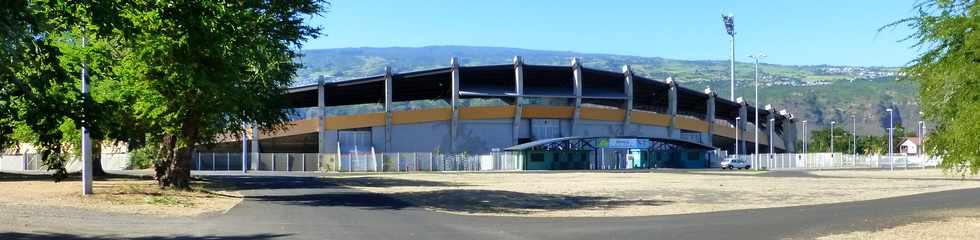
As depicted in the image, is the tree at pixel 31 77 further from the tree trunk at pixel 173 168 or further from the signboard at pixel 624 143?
the signboard at pixel 624 143

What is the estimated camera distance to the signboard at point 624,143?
8944 cm

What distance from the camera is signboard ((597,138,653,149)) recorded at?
3521 inches

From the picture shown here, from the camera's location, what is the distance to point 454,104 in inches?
3447

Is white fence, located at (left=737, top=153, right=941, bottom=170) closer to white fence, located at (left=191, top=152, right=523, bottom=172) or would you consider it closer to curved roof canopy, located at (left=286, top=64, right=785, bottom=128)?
curved roof canopy, located at (left=286, top=64, right=785, bottom=128)

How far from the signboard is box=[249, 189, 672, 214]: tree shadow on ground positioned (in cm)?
5844

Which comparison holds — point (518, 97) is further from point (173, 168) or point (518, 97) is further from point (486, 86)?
point (173, 168)

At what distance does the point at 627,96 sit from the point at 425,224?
7938 cm

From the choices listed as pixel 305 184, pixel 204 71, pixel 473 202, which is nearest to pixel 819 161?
pixel 305 184

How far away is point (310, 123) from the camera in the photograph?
280 ft

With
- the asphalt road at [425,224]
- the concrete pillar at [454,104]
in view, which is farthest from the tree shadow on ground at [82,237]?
the concrete pillar at [454,104]

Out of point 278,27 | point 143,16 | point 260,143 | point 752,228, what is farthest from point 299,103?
point 752,228

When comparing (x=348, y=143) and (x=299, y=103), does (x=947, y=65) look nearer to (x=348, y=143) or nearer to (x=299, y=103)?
(x=348, y=143)

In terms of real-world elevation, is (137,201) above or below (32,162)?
above

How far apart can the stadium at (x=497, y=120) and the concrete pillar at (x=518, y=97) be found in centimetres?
11
